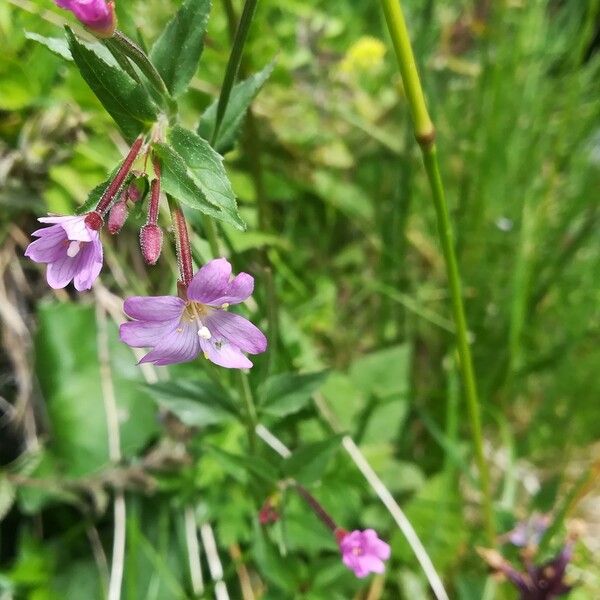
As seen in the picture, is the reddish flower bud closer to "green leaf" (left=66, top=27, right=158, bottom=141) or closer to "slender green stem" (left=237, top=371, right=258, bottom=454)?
"green leaf" (left=66, top=27, right=158, bottom=141)

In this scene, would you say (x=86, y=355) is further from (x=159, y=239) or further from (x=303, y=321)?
(x=159, y=239)

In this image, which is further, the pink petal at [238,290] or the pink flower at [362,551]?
the pink flower at [362,551]

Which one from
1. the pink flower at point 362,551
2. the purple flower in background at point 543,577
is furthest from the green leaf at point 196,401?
the purple flower in background at point 543,577

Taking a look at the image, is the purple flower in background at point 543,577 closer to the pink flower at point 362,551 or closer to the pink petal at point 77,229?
the pink flower at point 362,551

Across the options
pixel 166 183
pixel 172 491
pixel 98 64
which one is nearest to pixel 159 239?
pixel 166 183

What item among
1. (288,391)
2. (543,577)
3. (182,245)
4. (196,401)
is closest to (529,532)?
(543,577)

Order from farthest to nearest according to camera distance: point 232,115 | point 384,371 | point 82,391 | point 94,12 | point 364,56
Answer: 1. point 364,56
2. point 384,371
3. point 82,391
4. point 232,115
5. point 94,12

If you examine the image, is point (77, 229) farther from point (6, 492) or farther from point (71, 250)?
point (6, 492)
